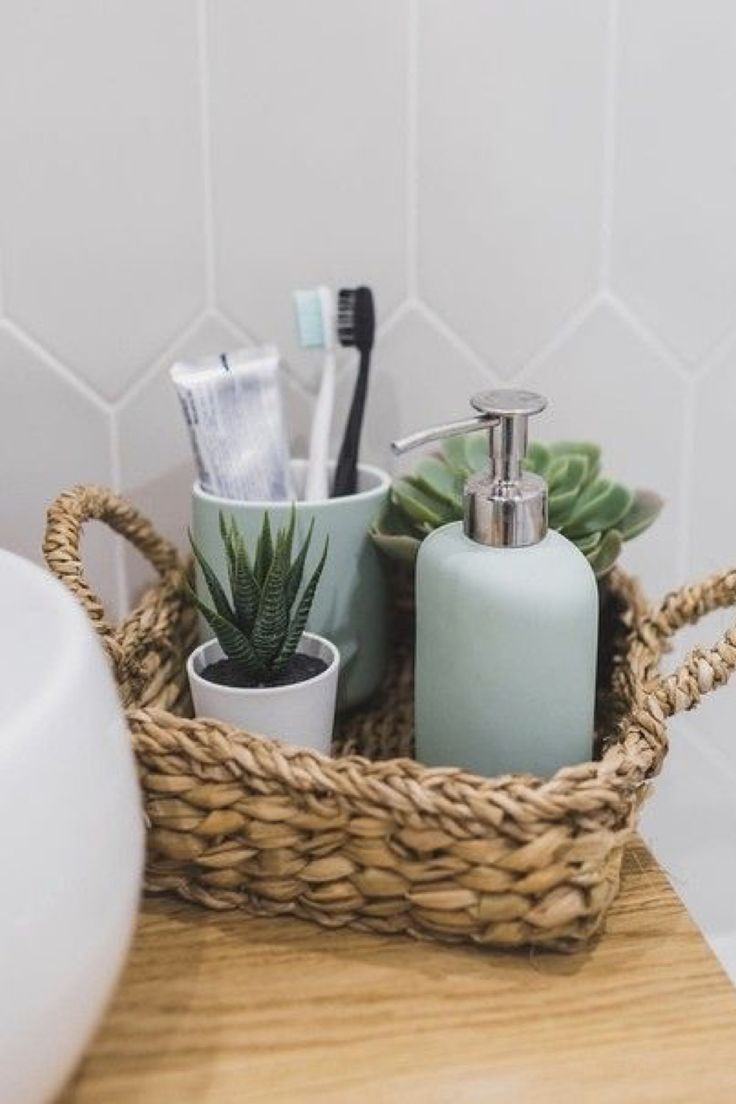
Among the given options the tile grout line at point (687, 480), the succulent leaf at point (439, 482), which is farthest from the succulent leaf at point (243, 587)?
the tile grout line at point (687, 480)

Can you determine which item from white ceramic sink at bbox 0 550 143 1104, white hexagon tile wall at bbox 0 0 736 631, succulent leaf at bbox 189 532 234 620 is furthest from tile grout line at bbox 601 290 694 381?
white ceramic sink at bbox 0 550 143 1104

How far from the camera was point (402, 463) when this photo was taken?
897 millimetres

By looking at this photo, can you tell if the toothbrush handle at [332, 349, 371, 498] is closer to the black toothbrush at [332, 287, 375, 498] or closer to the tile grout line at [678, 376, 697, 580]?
the black toothbrush at [332, 287, 375, 498]

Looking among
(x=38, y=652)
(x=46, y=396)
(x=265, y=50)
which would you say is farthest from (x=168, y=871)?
(x=265, y=50)

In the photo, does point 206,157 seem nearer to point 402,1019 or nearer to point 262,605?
point 262,605

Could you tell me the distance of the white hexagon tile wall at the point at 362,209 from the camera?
2.63 feet

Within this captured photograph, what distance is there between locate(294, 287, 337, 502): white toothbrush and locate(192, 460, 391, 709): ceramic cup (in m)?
0.03

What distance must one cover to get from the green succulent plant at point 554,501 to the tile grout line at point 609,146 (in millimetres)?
146

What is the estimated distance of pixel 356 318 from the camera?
0.80 meters

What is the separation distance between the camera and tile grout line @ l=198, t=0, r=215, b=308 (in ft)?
2.62

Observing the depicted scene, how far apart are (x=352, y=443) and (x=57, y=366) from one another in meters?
0.17

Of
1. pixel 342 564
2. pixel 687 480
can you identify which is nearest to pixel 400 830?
pixel 342 564

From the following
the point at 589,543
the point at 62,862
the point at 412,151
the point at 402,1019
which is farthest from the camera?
the point at 412,151

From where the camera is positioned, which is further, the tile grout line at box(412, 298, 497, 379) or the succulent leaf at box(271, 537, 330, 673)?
the tile grout line at box(412, 298, 497, 379)
